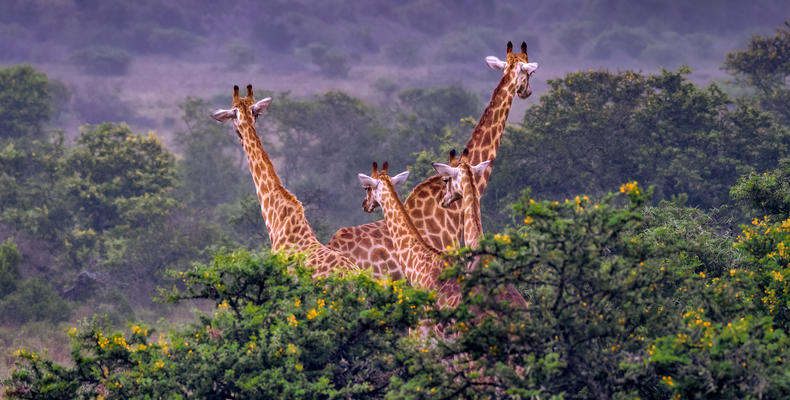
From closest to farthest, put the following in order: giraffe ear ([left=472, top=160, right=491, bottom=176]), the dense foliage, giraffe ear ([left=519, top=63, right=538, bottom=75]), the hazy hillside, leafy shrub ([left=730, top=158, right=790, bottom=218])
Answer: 1. giraffe ear ([left=472, top=160, right=491, bottom=176])
2. giraffe ear ([left=519, top=63, right=538, bottom=75])
3. leafy shrub ([left=730, top=158, right=790, bottom=218])
4. the dense foliage
5. the hazy hillside

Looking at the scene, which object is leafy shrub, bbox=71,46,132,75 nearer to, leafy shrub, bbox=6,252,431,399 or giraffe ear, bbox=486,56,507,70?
giraffe ear, bbox=486,56,507,70

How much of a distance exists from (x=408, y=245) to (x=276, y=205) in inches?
139

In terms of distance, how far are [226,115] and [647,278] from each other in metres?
8.75

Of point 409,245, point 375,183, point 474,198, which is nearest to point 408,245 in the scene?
point 409,245

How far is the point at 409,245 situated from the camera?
1316cm

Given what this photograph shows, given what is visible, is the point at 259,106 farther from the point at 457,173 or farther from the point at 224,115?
the point at 457,173

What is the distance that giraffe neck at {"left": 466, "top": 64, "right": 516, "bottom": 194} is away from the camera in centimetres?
1588

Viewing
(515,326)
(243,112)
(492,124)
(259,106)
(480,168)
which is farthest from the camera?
(492,124)

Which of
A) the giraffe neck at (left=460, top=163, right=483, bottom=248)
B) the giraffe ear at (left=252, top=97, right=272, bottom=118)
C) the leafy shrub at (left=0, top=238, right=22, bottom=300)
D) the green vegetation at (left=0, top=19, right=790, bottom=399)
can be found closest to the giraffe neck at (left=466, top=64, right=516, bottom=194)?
the green vegetation at (left=0, top=19, right=790, bottom=399)

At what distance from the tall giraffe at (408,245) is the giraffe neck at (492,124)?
8.20 ft

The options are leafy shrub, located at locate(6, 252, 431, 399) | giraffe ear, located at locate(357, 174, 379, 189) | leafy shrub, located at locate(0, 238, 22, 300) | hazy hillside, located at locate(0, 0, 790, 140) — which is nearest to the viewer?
A: leafy shrub, located at locate(6, 252, 431, 399)

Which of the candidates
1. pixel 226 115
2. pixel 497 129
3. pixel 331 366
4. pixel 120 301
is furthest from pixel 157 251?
pixel 331 366

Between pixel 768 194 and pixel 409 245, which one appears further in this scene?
pixel 768 194

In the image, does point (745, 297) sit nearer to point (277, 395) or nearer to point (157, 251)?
point (277, 395)
